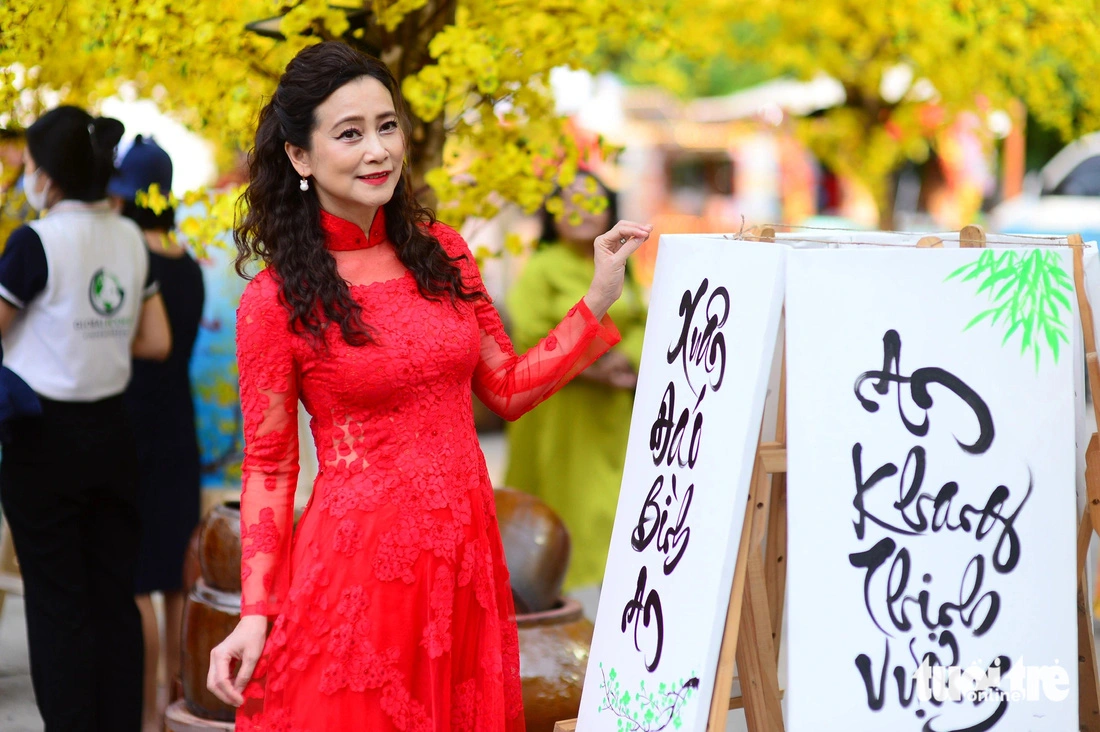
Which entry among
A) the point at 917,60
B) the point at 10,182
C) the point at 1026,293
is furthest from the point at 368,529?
the point at 917,60

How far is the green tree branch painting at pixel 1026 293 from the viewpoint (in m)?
2.25

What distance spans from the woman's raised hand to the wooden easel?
0.75ft

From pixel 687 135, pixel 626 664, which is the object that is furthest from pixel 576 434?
pixel 687 135

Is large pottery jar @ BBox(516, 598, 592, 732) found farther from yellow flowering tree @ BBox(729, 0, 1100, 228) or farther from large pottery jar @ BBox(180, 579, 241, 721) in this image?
yellow flowering tree @ BBox(729, 0, 1100, 228)

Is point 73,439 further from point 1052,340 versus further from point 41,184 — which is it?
point 1052,340

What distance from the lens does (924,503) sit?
2223 millimetres

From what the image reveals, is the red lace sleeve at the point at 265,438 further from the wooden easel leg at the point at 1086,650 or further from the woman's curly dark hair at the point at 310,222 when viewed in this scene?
the wooden easel leg at the point at 1086,650

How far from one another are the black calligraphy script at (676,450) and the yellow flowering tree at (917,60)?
118 inches

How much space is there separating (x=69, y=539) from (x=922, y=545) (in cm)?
231

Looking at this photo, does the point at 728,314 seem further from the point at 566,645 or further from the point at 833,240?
the point at 566,645

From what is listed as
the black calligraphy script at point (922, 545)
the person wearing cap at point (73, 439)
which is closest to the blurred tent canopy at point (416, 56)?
the person wearing cap at point (73, 439)

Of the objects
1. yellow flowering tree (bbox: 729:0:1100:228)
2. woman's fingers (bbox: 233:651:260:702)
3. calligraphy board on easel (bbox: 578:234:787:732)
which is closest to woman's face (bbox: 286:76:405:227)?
calligraphy board on easel (bbox: 578:234:787:732)

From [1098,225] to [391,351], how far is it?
386 inches

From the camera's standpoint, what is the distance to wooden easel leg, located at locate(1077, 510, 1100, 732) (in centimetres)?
261
